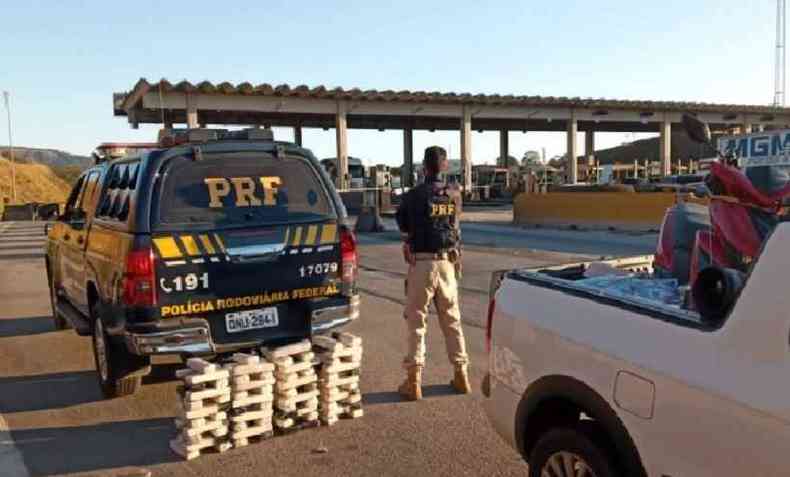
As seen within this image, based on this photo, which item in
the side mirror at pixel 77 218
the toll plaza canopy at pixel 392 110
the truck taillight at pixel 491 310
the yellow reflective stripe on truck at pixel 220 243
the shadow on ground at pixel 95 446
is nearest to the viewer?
the truck taillight at pixel 491 310

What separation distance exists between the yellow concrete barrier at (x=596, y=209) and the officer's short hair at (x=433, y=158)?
15.8 m

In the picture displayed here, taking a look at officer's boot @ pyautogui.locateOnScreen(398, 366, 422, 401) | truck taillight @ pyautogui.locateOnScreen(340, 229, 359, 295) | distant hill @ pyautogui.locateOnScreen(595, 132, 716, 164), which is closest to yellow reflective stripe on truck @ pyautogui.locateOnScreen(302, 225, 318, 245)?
truck taillight @ pyautogui.locateOnScreen(340, 229, 359, 295)

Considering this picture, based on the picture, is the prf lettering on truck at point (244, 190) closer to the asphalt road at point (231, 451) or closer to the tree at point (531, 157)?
the asphalt road at point (231, 451)

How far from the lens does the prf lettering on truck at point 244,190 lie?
215 inches

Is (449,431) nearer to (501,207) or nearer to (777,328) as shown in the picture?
(777,328)

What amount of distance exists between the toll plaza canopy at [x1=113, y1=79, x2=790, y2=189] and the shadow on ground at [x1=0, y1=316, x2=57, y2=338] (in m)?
18.0

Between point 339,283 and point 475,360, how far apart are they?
5.96ft

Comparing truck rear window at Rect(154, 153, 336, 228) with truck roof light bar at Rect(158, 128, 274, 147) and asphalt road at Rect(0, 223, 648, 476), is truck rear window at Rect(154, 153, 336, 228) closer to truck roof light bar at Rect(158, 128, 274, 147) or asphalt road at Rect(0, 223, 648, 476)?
truck roof light bar at Rect(158, 128, 274, 147)

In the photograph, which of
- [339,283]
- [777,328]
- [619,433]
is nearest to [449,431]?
[339,283]

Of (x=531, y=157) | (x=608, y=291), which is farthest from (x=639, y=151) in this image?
(x=608, y=291)

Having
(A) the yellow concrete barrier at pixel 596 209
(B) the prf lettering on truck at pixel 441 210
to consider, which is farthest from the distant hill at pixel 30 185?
(B) the prf lettering on truck at pixel 441 210

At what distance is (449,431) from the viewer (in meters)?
4.98

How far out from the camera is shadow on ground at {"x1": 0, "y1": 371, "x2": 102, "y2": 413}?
19.6 ft

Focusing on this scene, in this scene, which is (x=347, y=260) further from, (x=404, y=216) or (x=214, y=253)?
(x=214, y=253)
